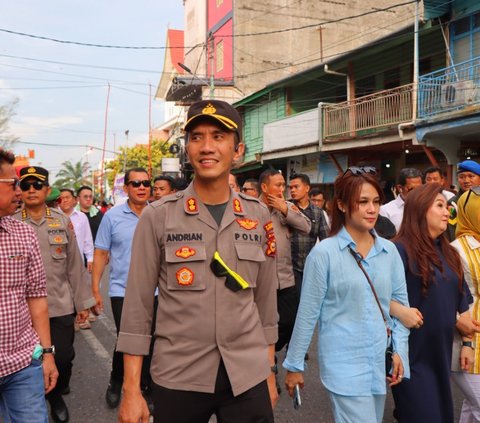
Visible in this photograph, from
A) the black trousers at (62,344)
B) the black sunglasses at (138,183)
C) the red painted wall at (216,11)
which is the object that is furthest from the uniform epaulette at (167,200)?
the red painted wall at (216,11)

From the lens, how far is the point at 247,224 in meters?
2.28

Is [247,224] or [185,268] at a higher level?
[247,224]

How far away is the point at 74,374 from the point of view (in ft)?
17.4

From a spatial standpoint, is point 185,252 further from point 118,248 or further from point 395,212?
point 395,212

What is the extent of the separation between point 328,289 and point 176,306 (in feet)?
3.29

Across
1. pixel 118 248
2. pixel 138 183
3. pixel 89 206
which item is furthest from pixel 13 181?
pixel 89 206

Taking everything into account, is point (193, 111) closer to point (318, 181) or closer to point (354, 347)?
point (354, 347)

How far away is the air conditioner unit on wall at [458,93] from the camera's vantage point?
12.2 metres

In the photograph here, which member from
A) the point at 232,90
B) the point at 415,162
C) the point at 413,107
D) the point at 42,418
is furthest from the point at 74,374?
the point at 232,90

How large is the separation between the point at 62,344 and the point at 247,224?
2649 mm

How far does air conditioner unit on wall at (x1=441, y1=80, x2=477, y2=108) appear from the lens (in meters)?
12.2

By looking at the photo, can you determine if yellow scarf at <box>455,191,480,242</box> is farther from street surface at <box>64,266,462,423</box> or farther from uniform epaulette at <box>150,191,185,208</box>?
uniform epaulette at <box>150,191,185,208</box>

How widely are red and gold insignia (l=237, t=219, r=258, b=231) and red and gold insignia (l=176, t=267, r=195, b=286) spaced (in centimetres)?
34

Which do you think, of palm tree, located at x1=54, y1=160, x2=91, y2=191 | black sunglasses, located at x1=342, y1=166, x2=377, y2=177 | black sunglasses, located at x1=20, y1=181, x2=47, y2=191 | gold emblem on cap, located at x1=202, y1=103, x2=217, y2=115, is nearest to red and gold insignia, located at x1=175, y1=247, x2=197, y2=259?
gold emblem on cap, located at x1=202, y1=103, x2=217, y2=115
